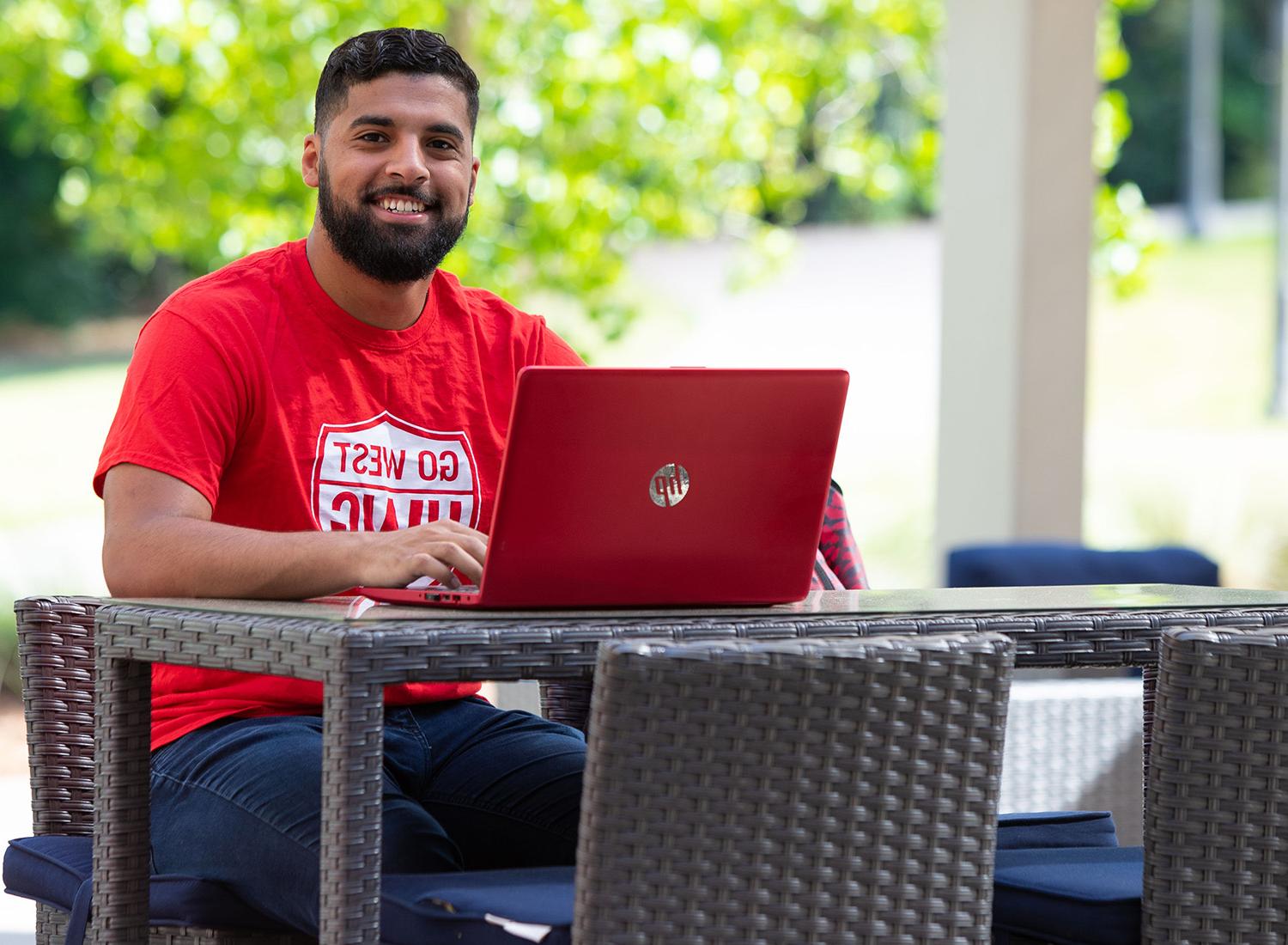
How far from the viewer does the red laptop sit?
1678mm

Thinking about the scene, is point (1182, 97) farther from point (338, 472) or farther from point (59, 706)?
point (59, 706)

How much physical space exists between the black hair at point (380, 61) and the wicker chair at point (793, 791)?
1.13 metres

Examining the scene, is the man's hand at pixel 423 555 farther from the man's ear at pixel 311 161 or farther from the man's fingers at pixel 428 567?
the man's ear at pixel 311 161

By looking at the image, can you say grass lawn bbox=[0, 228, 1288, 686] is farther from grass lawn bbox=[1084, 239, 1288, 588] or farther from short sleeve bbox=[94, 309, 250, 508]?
short sleeve bbox=[94, 309, 250, 508]

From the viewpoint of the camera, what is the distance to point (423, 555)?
1809mm

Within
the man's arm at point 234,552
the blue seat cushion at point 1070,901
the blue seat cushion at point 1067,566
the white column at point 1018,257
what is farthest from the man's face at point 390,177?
the white column at point 1018,257

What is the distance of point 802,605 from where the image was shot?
1.90 metres

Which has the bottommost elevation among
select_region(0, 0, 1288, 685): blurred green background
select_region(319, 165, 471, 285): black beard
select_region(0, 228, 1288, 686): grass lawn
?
select_region(0, 228, 1288, 686): grass lawn

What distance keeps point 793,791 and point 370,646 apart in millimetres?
405

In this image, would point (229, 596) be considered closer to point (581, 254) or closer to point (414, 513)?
point (414, 513)

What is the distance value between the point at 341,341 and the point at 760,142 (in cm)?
432

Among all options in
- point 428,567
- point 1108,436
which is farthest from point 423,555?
point 1108,436

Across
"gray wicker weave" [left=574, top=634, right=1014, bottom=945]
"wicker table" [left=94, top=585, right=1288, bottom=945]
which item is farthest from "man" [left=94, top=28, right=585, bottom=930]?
"gray wicker weave" [left=574, top=634, right=1014, bottom=945]

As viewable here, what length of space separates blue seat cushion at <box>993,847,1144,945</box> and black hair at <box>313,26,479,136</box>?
50.2 inches
